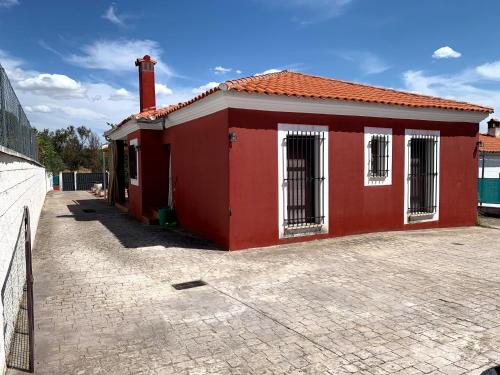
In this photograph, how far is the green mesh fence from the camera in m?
15.5

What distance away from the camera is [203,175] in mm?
9242

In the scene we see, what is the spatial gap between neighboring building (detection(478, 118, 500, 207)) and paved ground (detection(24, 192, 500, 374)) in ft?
27.5

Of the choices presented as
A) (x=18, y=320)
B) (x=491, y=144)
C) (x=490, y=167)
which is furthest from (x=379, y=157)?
(x=491, y=144)

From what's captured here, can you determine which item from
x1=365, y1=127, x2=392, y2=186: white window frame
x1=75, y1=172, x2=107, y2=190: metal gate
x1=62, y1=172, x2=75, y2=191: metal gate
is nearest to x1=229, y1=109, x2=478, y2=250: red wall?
x1=365, y1=127, x2=392, y2=186: white window frame

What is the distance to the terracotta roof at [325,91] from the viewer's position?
8.07 metres

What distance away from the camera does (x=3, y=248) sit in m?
3.74

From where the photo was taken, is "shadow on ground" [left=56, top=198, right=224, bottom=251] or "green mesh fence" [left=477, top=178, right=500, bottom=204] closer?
"shadow on ground" [left=56, top=198, right=224, bottom=251]

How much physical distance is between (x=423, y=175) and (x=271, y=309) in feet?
24.5

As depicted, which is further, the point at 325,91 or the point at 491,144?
the point at 491,144

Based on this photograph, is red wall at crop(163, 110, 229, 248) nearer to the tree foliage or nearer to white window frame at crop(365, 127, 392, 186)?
white window frame at crop(365, 127, 392, 186)

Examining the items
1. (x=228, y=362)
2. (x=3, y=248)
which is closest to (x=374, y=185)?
(x=228, y=362)

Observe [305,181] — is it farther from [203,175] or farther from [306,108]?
[203,175]

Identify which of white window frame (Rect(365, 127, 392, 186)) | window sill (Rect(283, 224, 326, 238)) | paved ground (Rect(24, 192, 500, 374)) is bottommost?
paved ground (Rect(24, 192, 500, 374))

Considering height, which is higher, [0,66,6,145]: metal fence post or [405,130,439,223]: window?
[0,66,6,145]: metal fence post
